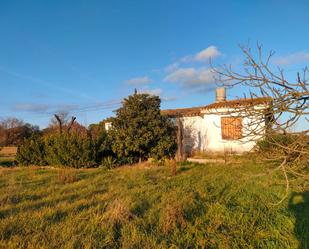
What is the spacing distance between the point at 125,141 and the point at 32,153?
645cm

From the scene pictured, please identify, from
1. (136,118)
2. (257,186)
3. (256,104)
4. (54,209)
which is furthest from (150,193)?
(136,118)

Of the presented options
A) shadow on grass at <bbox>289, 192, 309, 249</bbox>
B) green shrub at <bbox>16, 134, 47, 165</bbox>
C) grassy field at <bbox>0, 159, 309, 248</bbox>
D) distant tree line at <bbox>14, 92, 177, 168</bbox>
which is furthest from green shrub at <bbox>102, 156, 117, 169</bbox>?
shadow on grass at <bbox>289, 192, 309, 249</bbox>

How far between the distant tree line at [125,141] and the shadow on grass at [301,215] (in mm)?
9073

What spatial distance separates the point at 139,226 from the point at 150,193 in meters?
2.53

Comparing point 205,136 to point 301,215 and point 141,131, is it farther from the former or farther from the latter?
point 301,215

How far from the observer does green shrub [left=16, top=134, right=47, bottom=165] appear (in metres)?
16.9

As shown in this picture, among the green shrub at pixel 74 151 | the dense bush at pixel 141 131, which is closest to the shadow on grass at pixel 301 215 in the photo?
the dense bush at pixel 141 131

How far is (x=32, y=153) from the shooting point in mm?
17094

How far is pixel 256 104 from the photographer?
2574mm

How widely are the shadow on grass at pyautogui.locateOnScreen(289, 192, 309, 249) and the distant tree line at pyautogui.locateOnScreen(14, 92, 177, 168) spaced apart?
29.8ft

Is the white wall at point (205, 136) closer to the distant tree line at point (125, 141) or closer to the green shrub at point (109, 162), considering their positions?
the distant tree line at point (125, 141)

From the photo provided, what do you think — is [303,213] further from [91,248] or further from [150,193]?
[91,248]

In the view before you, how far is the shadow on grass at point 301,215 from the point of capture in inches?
169

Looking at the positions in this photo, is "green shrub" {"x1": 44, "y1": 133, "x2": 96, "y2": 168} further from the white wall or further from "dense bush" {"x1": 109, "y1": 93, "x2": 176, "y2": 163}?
the white wall
